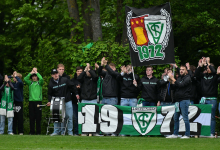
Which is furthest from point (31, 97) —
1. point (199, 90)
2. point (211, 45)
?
point (211, 45)

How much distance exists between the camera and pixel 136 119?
1352 centimetres

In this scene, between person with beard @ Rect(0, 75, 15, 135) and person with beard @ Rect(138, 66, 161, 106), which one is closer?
person with beard @ Rect(138, 66, 161, 106)

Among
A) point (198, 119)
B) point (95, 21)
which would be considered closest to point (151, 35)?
point (198, 119)

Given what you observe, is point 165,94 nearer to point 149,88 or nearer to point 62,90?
point 149,88

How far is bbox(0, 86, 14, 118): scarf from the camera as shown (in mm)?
14859

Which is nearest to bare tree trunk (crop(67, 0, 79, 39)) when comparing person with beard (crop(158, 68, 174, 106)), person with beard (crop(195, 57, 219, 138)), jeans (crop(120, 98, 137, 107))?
jeans (crop(120, 98, 137, 107))

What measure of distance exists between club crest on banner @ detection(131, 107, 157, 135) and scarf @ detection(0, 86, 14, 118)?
4453mm

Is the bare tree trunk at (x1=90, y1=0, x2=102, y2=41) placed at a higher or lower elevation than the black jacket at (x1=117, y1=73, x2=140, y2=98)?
higher

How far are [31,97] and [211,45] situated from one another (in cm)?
1389

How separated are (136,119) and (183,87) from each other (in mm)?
2027

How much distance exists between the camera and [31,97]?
49.3 ft

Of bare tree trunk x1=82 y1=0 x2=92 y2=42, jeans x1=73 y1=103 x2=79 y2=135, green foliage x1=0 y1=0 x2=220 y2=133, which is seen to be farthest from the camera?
bare tree trunk x1=82 y1=0 x2=92 y2=42

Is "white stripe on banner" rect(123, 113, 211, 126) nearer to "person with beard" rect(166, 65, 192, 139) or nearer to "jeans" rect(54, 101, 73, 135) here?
"person with beard" rect(166, 65, 192, 139)

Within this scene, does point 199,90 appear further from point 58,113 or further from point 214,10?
point 214,10
